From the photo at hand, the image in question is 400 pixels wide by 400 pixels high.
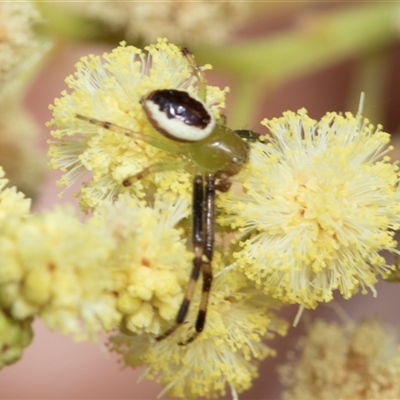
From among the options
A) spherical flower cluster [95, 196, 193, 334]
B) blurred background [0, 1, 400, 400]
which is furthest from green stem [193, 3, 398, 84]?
spherical flower cluster [95, 196, 193, 334]

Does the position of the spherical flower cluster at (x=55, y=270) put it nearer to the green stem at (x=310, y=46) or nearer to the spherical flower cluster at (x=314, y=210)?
the spherical flower cluster at (x=314, y=210)

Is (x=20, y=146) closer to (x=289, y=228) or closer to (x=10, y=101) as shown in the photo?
(x=10, y=101)

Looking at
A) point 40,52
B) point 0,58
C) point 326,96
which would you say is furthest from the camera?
point 326,96

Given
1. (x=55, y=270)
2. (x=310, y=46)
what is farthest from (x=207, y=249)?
(x=310, y=46)

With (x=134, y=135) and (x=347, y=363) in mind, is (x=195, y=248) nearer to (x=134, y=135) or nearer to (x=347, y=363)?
(x=134, y=135)

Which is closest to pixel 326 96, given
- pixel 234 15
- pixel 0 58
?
pixel 234 15

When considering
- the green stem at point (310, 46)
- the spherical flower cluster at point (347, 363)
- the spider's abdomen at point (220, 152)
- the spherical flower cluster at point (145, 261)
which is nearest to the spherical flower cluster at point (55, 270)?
the spherical flower cluster at point (145, 261)
